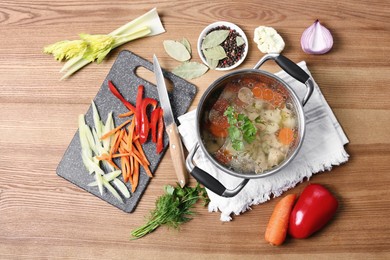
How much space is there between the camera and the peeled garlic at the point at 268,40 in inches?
67.6

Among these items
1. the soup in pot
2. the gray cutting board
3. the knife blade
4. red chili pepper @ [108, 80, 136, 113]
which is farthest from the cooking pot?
red chili pepper @ [108, 80, 136, 113]

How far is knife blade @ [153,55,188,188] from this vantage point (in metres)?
1.67

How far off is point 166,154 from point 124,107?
0.22m

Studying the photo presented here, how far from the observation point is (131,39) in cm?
177

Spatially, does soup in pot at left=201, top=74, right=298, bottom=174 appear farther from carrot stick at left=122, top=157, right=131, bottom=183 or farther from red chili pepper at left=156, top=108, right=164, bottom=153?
carrot stick at left=122, top=157, right=131, bottom=183

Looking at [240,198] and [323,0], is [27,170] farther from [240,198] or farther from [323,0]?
[323,0]

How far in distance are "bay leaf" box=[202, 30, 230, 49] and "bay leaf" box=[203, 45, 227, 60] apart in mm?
14

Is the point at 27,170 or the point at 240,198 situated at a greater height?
the point at 27,170

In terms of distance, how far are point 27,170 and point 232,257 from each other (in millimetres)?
777

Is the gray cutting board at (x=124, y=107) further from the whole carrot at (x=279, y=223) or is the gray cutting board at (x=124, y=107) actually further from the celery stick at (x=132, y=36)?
the whole carrot at (x=279, y=223)

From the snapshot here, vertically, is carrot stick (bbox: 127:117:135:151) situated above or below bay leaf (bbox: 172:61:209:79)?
below

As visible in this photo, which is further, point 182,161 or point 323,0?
point 323,0

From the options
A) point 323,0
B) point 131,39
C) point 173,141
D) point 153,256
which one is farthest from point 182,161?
point 323,0

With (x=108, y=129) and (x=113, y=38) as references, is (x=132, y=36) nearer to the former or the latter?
(x=113, y=38)
